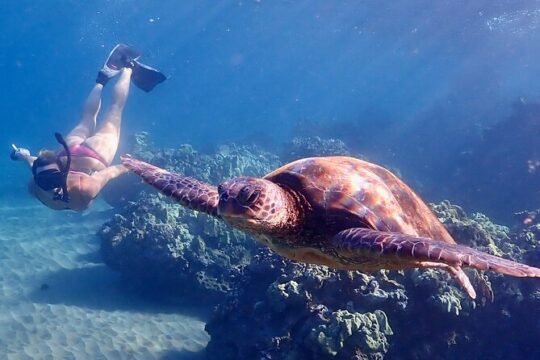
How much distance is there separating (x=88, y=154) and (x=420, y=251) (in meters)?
8.76

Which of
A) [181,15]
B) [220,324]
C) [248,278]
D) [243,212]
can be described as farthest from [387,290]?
[181,15]

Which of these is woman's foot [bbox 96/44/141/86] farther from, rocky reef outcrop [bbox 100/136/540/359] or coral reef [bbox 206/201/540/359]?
coral reef [bbox 206/201/540/359]

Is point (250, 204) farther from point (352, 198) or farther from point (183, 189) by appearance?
point (183, 189)

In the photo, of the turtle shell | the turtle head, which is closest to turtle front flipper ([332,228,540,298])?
the turtle shell

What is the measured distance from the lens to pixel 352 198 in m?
3.76

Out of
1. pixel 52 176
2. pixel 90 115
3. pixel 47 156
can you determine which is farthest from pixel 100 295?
pixel 90 115

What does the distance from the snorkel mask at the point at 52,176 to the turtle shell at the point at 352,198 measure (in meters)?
5.25

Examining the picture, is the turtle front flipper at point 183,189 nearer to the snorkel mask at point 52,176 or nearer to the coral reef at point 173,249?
the snorkel mask at point 52,176

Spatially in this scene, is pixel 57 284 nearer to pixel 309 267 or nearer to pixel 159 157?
pixel 309 267

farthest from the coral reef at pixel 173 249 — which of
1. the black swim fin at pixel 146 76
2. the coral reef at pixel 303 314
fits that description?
the black swim fin at pixel 146 76

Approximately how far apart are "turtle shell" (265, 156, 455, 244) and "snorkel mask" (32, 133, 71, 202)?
17.2ft

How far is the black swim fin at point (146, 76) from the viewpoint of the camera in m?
13.0

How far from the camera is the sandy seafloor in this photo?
23.2ft

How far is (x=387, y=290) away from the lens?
248 inches
